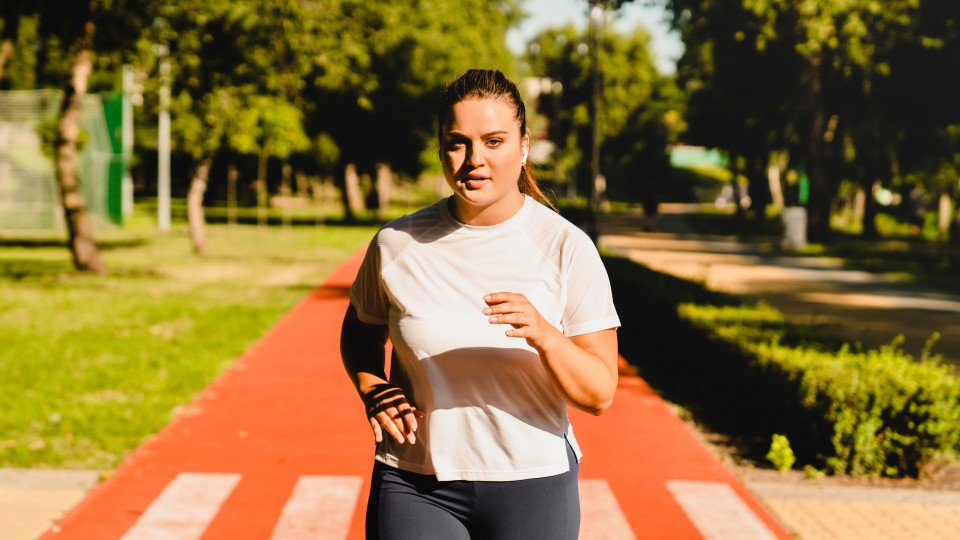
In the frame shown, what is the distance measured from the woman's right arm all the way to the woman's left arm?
14.8 inches

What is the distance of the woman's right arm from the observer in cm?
271

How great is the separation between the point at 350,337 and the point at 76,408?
7058mm

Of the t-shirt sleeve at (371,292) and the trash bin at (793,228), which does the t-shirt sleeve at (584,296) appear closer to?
the t-shirt sleeve at (371,292)

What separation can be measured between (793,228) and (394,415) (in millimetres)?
32738

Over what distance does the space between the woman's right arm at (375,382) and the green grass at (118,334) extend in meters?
5.12

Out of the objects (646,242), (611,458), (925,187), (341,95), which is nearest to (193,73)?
(611,458)

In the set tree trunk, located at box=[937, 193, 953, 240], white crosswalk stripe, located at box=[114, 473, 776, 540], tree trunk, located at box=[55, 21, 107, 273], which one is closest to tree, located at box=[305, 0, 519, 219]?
tree trunk, located at box=[55, 21, 107, 273]

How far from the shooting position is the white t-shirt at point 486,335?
2.65m

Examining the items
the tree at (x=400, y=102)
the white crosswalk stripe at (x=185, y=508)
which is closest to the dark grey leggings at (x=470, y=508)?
the white crosswalk stripe at (x=185, y=508)

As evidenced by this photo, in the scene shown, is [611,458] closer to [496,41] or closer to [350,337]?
[350,337]

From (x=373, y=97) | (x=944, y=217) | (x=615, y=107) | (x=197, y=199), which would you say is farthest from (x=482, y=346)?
(x=615, y=107)

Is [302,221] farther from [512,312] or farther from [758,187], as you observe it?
[512,312]

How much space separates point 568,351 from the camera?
2.50 metres

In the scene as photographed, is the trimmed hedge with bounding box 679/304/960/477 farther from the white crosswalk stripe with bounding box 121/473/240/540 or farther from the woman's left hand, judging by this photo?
the woman's left hand
